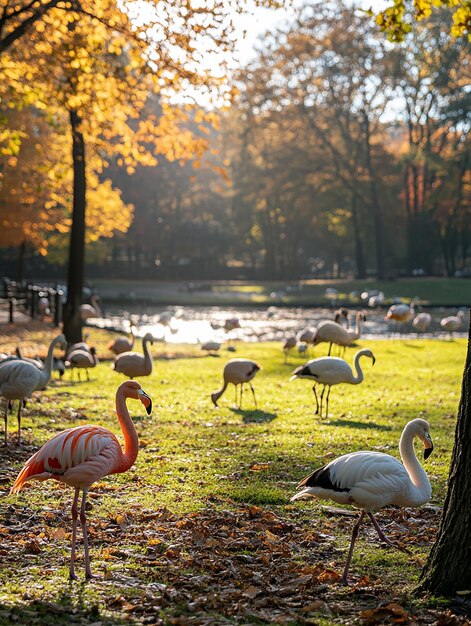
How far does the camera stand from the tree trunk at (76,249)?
23.2 metres

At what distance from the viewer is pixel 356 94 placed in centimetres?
6088

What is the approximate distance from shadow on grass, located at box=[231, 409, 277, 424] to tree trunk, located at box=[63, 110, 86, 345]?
32.4 feet

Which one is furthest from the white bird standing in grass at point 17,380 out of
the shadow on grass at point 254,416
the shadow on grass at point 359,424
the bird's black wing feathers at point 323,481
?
the bird's black wing feathers at point 323,481

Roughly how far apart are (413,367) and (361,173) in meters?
47.0

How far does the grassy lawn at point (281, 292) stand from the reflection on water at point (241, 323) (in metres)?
3.29

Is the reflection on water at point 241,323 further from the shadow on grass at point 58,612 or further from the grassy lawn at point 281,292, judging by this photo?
the shadow on grass at point 58,612

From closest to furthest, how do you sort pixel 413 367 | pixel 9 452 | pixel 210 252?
1. pixel 9 452
2. pixel 413 367
3. pixel 210 252

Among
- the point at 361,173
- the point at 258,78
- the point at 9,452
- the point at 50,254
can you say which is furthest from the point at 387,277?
the point at 9,452

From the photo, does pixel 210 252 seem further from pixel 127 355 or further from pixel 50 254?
pixel 127 355

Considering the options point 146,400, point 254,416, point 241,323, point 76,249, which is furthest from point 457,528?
point 241,323

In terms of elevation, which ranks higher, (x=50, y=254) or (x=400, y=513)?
(x=50, y=254)

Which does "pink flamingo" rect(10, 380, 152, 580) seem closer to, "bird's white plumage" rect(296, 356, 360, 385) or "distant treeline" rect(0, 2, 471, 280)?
"bird's white plumage" rect(296, 356, 360, 385)

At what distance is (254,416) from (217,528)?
6237mm

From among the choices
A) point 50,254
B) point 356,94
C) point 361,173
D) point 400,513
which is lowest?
point 400,513
